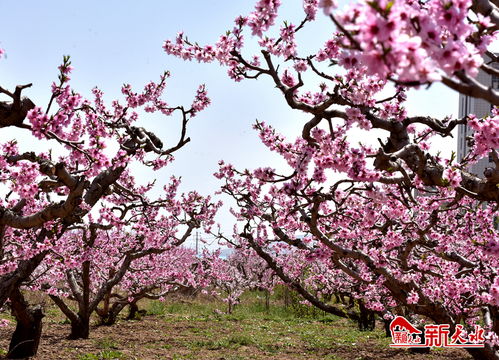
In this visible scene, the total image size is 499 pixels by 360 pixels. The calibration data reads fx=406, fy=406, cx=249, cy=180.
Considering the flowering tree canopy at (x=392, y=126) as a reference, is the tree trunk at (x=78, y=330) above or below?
below

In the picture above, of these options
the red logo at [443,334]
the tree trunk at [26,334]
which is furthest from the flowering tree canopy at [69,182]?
the red logo at [443,334]

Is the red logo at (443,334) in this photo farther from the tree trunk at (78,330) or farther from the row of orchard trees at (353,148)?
the tree trunk at (78,330)

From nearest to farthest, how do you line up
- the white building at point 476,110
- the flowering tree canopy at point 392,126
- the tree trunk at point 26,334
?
the flowering tree canopy at point 392,126 < the tree trunk at point 26,334 < the white building at point 476,110

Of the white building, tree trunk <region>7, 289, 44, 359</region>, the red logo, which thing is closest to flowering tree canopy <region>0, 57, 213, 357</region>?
tree trunk <region>7, 289, 44, 359</region>

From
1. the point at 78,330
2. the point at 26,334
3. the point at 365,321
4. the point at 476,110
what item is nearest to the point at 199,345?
the point at 78,330

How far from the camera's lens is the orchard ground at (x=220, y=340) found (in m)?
9.36

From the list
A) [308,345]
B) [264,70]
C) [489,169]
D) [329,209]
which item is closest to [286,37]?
[264,70]

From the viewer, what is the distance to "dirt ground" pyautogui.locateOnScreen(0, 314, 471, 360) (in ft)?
30.0

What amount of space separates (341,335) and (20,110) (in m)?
11.7

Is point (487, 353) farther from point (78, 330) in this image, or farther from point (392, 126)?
point (78, 330)

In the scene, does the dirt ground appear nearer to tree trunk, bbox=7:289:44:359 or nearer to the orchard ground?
the orchard ground

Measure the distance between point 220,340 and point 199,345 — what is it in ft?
2.88

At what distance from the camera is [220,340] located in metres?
11.4

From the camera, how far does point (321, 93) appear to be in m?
5.98
